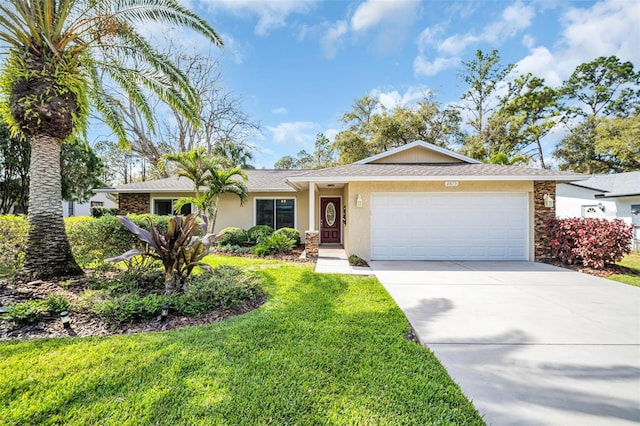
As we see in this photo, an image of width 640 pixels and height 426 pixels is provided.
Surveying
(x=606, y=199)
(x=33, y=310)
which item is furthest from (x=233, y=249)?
(x=606, y=199)

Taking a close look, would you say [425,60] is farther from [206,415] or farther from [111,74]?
[206,415]

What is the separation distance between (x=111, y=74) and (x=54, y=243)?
4425 millimetres

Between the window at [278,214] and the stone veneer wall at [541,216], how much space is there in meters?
9.20

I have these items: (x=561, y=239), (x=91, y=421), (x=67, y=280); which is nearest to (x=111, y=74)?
(x=67, y=280)

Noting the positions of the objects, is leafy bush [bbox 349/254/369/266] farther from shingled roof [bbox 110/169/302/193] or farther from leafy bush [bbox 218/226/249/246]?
shingled roof [bbox 110/169/302/193]

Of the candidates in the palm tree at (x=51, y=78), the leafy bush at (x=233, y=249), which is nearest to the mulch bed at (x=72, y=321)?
the palm tree at (x=51, y=78)

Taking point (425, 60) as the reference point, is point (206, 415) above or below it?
below

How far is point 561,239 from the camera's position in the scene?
8055mm

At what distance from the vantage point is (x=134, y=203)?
1253 centimetres

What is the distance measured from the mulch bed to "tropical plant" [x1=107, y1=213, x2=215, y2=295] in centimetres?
70

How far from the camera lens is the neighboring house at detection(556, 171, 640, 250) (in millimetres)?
12859

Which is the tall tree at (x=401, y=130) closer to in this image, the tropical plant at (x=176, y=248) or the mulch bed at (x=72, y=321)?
the tropical plant at (x=176, y=248)

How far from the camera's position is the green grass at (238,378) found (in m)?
2.05

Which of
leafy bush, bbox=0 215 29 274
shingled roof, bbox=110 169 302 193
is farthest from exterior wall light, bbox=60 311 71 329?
shingled roof, bbox=110 169 302 193
